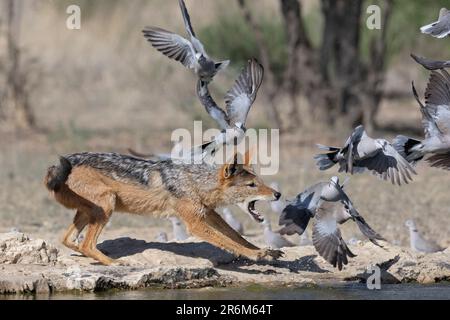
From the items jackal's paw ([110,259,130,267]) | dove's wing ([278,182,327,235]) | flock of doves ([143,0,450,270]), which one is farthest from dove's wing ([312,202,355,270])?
jackal's paw ([110,259,130,267])

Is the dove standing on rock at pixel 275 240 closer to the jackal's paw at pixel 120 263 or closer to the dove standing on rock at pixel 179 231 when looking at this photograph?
the dove standing on rock at pixel 179 231

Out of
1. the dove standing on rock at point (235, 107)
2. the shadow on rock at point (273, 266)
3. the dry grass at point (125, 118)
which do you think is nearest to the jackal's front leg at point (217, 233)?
the shadow on rock at point (273, 266)

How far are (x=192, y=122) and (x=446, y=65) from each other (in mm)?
9555

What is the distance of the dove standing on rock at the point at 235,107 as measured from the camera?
955 centimetres

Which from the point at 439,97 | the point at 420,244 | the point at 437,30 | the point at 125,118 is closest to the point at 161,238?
the point at 420,244

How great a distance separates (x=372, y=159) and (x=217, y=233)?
1.45m

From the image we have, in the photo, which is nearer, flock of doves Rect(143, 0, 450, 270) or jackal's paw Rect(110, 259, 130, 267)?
flock of doves Rect(143, 0, 450, 270)

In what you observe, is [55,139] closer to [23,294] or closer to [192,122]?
[192,122]

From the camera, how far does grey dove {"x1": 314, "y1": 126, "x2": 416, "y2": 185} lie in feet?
28.9

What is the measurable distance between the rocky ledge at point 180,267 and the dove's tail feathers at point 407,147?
0.88 metres

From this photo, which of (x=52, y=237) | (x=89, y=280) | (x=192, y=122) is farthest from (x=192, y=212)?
(x=192, y=122)

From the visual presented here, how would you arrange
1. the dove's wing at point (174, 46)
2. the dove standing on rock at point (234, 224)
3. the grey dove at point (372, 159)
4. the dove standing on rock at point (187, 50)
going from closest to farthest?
the grey dove at point (372, 159)
the dove standing on rock at point (187, 50)
the dove's wing at point (174, 46)
the dove standing on rock at point (234, 224)

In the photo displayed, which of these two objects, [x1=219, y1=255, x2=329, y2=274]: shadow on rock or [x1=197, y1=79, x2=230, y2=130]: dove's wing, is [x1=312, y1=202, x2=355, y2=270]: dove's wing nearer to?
[x1=219, y1=255, x2=329, y2=274]: shadow on rock

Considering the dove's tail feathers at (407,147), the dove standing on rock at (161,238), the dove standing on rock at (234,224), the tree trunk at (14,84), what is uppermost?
the tree trunk at (14,84)
